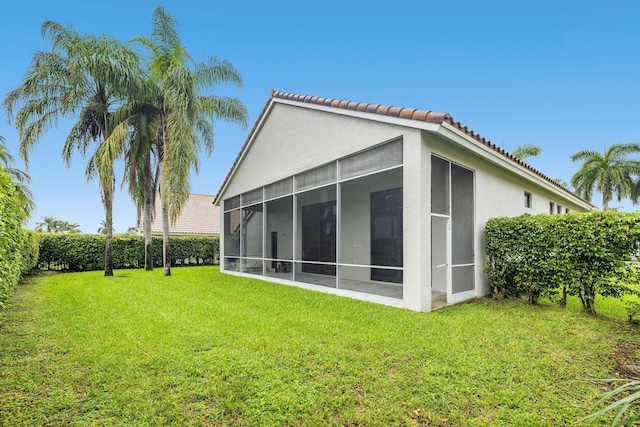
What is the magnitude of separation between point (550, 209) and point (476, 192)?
7304 millimetres

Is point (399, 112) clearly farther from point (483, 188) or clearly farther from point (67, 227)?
point (67, 227)

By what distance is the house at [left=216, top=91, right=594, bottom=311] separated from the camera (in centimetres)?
682

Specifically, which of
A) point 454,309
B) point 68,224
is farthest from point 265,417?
point 68,224

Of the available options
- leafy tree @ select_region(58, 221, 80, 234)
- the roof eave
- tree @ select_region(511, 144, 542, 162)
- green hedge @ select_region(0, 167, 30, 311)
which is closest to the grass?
green hedge @ select_region(0, 167, 30, 311)

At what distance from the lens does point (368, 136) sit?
7863 millimetres

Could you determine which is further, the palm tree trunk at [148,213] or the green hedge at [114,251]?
the palm tree trunk at [148,213]

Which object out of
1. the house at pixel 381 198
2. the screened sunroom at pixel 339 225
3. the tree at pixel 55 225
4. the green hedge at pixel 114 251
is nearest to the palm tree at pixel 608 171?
the house at pixel 381 198

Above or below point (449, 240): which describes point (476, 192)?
above

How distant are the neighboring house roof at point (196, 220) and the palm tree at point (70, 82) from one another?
9.80 meters

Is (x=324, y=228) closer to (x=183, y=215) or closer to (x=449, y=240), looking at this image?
(x=449, y=240)

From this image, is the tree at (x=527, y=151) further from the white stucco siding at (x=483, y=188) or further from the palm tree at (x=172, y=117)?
the palm tree at (x=172, y=117)

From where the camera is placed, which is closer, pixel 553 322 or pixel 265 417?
pixel 265 417

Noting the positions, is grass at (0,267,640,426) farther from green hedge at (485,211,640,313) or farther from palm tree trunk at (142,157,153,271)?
palm tree trunk at (142,157,153,271)

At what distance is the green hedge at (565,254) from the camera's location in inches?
238
